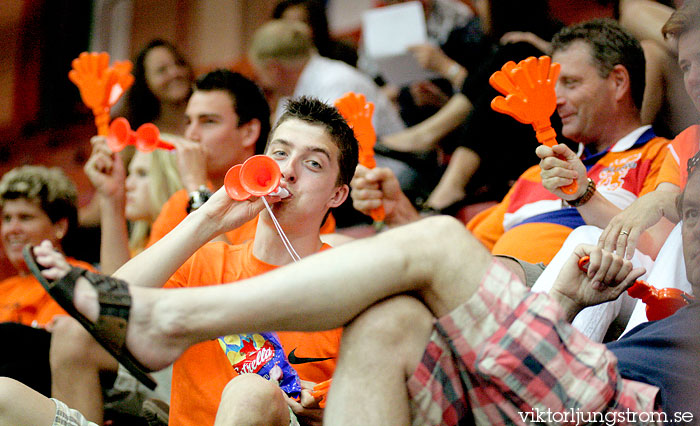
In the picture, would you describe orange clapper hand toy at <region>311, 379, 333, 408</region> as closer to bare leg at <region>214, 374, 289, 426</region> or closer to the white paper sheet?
bare leg at <region>214, 374, 289, 426</region>

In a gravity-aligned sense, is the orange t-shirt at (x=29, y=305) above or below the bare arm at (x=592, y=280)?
below

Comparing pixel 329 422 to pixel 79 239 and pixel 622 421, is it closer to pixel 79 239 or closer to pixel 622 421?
pixel 622 421

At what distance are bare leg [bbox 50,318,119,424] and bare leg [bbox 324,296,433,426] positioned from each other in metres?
1.01

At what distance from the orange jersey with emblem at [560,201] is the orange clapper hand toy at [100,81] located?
117cm

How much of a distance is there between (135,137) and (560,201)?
47.9 inches

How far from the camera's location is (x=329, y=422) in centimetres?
123

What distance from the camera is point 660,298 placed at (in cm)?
149

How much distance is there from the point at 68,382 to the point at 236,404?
89 cm

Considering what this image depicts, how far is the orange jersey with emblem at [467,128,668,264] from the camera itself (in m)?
1.92

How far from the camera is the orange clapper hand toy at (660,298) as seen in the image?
1.47 metres

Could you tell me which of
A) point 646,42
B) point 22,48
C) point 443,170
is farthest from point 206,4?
point 646,42

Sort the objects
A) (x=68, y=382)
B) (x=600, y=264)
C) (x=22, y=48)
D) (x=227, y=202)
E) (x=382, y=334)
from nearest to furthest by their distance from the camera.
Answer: (x=382, y=334)
(x=600, y=264)
(x=227, y=202)
(x=68, y=382)
(x=22, y=48)

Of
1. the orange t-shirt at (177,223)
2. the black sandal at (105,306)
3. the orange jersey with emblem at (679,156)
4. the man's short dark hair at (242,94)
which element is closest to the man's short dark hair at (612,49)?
the orange jersey with emblem at (679,156)

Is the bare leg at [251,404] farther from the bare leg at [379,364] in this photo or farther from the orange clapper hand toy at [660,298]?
the orange clapper hand toy at [660,298]
